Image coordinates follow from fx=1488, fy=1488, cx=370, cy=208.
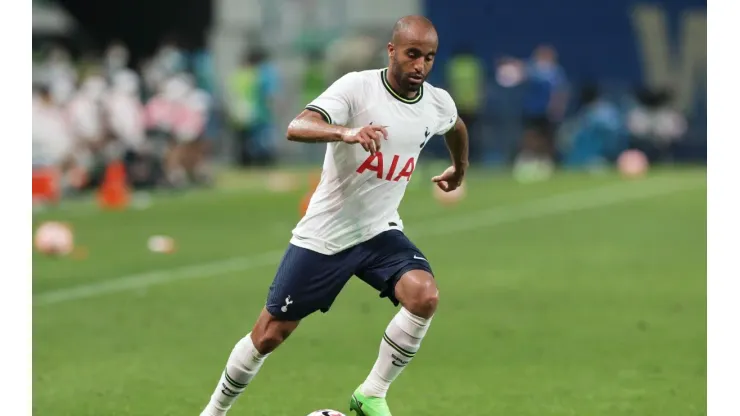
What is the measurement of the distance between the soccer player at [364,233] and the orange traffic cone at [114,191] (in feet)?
52.3

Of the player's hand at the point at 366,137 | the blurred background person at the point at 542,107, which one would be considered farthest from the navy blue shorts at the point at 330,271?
the blurred background person at the point at 542,107

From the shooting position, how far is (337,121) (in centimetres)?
772

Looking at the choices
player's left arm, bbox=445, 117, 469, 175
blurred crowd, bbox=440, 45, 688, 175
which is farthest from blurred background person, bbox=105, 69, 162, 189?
player's left arm, bbox=445, 117, 469, 175

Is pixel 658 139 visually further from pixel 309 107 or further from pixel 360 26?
pixel 309 107

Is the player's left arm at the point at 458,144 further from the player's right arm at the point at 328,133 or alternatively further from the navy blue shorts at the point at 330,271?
the player's right arm at the point at 328,133

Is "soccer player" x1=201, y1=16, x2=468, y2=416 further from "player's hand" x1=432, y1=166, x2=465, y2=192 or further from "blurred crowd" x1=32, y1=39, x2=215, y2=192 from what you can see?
"blurred crowd" x1=32, y1=39, x2=215, y2=192

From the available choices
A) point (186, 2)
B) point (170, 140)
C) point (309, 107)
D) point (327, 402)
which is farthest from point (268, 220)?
point (186, 2)

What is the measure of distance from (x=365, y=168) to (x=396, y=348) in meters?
1.02

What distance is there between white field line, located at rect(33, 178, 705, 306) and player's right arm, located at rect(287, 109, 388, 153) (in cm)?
700

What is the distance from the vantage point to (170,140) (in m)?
27.4

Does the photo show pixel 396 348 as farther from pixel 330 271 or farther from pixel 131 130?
pixel 131 130

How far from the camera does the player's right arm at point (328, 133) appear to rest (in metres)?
7.13

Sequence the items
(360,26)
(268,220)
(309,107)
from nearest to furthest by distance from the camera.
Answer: (309,107)
(268,220)
(360,26)
